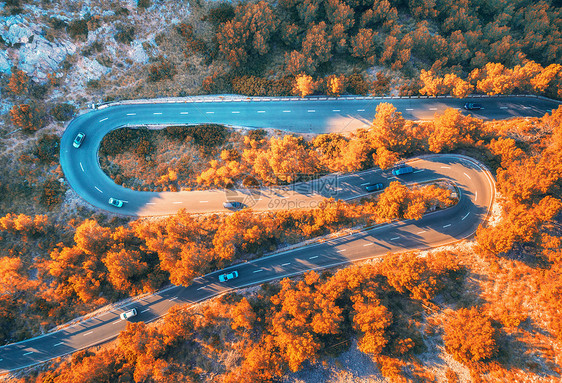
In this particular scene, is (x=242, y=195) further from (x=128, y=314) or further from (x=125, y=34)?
(x=125, y=34)

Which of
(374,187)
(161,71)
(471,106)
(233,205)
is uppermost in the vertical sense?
(161,71)

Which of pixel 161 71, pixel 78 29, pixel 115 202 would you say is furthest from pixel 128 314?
pixel 78 29

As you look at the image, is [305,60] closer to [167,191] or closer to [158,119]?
[158,119]

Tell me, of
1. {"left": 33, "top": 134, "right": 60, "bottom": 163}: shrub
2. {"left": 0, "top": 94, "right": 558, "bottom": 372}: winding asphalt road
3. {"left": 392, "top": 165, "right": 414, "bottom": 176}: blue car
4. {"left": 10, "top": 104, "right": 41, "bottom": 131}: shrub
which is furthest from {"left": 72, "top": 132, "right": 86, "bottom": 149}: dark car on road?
{"left": 392, "top": 165, "right": 414, "bottom": 176}: blue car

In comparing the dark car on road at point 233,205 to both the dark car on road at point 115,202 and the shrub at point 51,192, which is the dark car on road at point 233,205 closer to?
the dark car on road at point 115,202

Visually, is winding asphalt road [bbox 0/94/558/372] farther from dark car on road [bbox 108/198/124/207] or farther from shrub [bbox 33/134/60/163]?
shrub [bbox 33/134/60/163]
